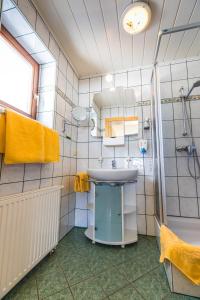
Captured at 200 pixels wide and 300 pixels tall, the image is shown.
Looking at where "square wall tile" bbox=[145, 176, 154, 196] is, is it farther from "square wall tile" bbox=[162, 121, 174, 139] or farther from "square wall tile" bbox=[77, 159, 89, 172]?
"square wall tile" bbox=[77, 159, 89, 172]

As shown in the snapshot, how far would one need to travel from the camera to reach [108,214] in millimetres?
1544

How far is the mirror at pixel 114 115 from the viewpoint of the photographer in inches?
76.7

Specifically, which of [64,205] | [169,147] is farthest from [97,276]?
[169,147]

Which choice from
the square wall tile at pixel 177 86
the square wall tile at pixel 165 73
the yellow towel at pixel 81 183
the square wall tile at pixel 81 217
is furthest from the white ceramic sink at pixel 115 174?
the square wall tile at pixel 165 73

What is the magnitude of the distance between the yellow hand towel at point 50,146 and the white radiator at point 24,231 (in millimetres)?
272

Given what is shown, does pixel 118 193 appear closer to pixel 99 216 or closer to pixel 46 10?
pixel 99 216

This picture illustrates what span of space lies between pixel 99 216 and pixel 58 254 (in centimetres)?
49

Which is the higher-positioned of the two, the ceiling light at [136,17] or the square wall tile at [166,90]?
the ceiling light at [136,17]

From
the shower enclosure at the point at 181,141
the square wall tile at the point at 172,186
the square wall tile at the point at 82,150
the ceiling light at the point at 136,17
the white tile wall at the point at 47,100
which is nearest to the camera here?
the white tile wall at the point at 47,100

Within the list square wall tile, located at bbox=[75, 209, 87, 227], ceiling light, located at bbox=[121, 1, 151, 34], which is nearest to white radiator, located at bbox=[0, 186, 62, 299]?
square wall tile, located at bbox=[75, 209, 87, 227]

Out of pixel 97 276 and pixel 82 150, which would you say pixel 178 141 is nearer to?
pixel 82 150

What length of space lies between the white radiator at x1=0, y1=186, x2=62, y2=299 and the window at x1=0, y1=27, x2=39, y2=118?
2.49ft

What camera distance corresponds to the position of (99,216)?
157 centimetres

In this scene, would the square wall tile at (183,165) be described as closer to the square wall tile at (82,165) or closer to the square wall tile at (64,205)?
the square wall tile at (82,165)
